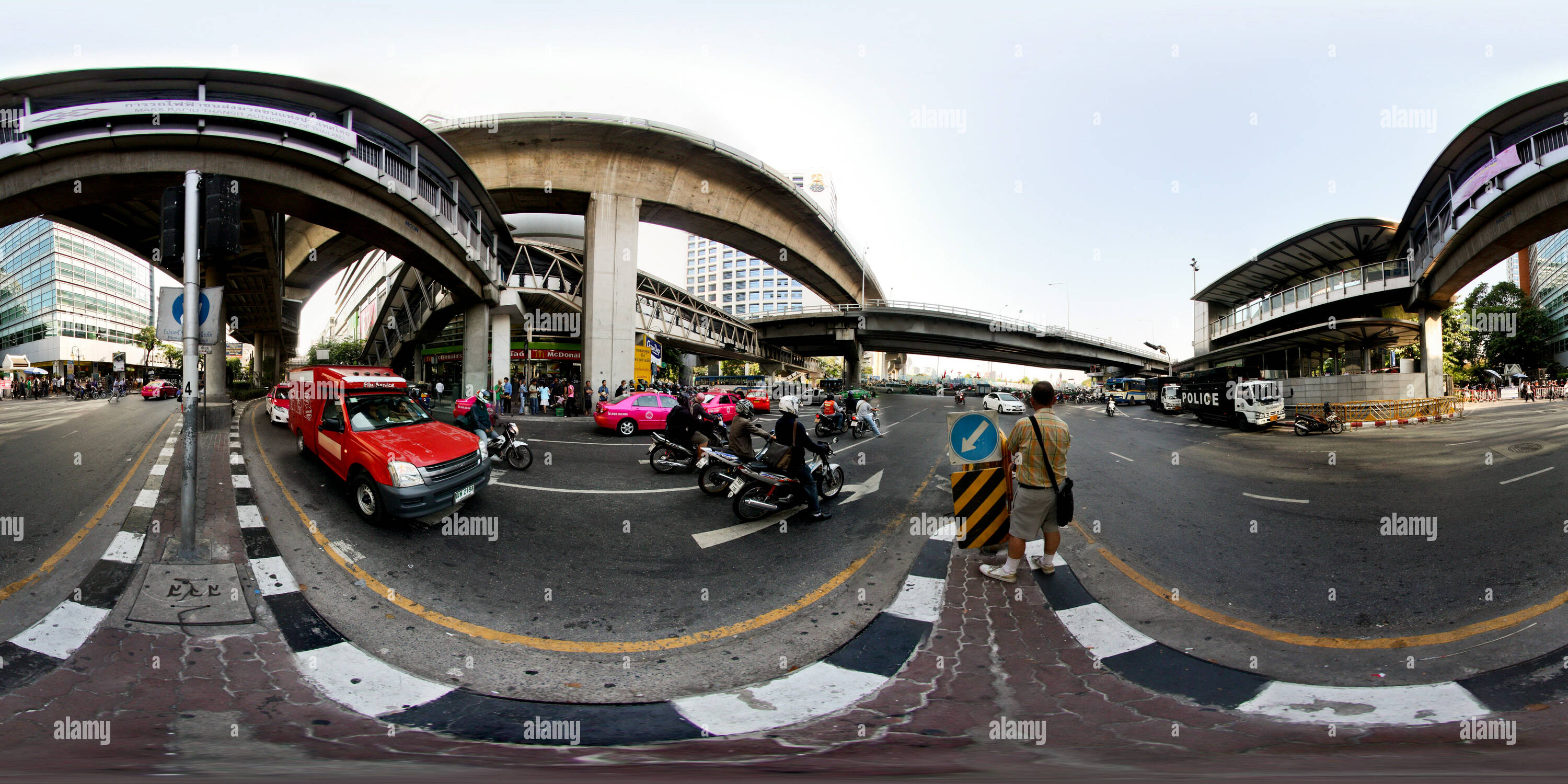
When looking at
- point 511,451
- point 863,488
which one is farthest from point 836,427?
point 511,451

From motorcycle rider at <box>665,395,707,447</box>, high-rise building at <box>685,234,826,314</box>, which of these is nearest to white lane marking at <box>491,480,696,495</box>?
motorcycle rider at <box>665,395,707,447</box>

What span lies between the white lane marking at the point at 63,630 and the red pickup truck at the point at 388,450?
6.31 ft

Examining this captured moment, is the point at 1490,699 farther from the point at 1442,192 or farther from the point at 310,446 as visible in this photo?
the point at 1442,192

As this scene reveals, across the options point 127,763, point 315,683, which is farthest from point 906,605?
point 127,763

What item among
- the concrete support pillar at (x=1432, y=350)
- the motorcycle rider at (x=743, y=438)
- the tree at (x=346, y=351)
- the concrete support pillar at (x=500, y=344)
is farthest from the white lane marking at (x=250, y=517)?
the tree at (x=346, y=351)

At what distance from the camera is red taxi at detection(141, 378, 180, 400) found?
27875 millimetres

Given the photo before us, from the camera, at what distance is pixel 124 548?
4586 millimetres

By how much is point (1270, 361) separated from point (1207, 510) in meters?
42.7

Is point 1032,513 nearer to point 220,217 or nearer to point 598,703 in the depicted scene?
point 598,703

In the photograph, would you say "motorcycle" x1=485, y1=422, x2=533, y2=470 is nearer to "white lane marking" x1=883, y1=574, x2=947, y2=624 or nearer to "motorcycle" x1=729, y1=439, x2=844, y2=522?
"motorcycle" x1=729, y1=439, x2=844, y2=522

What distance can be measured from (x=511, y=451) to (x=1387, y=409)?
2682 centimetres

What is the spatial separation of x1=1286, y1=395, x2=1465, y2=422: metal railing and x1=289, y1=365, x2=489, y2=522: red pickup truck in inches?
934

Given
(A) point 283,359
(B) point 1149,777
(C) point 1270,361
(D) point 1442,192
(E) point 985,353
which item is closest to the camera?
(B) point 1149,777

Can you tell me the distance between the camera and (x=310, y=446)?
781 centimetres
